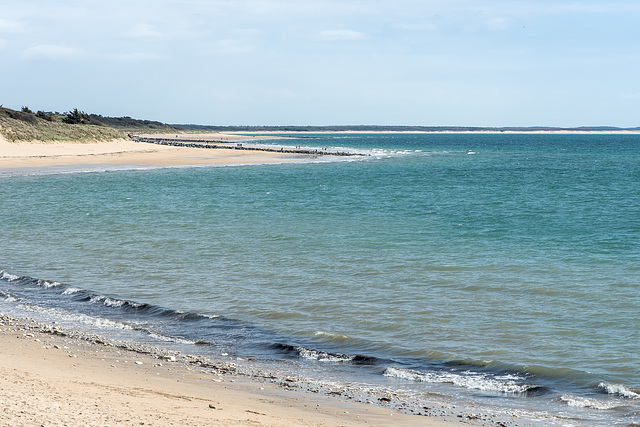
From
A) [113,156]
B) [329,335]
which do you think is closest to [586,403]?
[329,335]

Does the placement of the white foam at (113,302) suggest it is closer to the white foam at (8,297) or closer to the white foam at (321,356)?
the white foam at (8,297)

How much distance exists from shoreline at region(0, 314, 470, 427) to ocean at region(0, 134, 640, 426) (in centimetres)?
77

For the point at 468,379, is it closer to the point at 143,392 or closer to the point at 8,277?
the point at 143,392

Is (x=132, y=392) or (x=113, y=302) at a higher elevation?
(x=132, y=392)

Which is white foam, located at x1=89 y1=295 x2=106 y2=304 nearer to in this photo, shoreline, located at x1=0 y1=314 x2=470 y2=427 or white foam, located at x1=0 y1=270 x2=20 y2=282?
white foam, located at x1=0 y1=270 x2=20 y2=282

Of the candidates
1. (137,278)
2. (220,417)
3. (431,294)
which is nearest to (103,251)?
(137,278)

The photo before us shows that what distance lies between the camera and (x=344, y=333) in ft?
41.0

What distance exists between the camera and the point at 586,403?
9.12 m

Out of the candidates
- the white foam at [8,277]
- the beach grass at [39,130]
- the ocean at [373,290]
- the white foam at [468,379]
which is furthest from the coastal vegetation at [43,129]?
the white foam at [468,379]

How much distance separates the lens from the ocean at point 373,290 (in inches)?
404

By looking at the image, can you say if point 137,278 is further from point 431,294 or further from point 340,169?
point 340,169

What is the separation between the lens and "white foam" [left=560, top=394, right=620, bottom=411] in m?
8.99

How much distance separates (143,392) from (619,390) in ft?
21.5

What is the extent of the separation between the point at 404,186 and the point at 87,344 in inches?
1454
